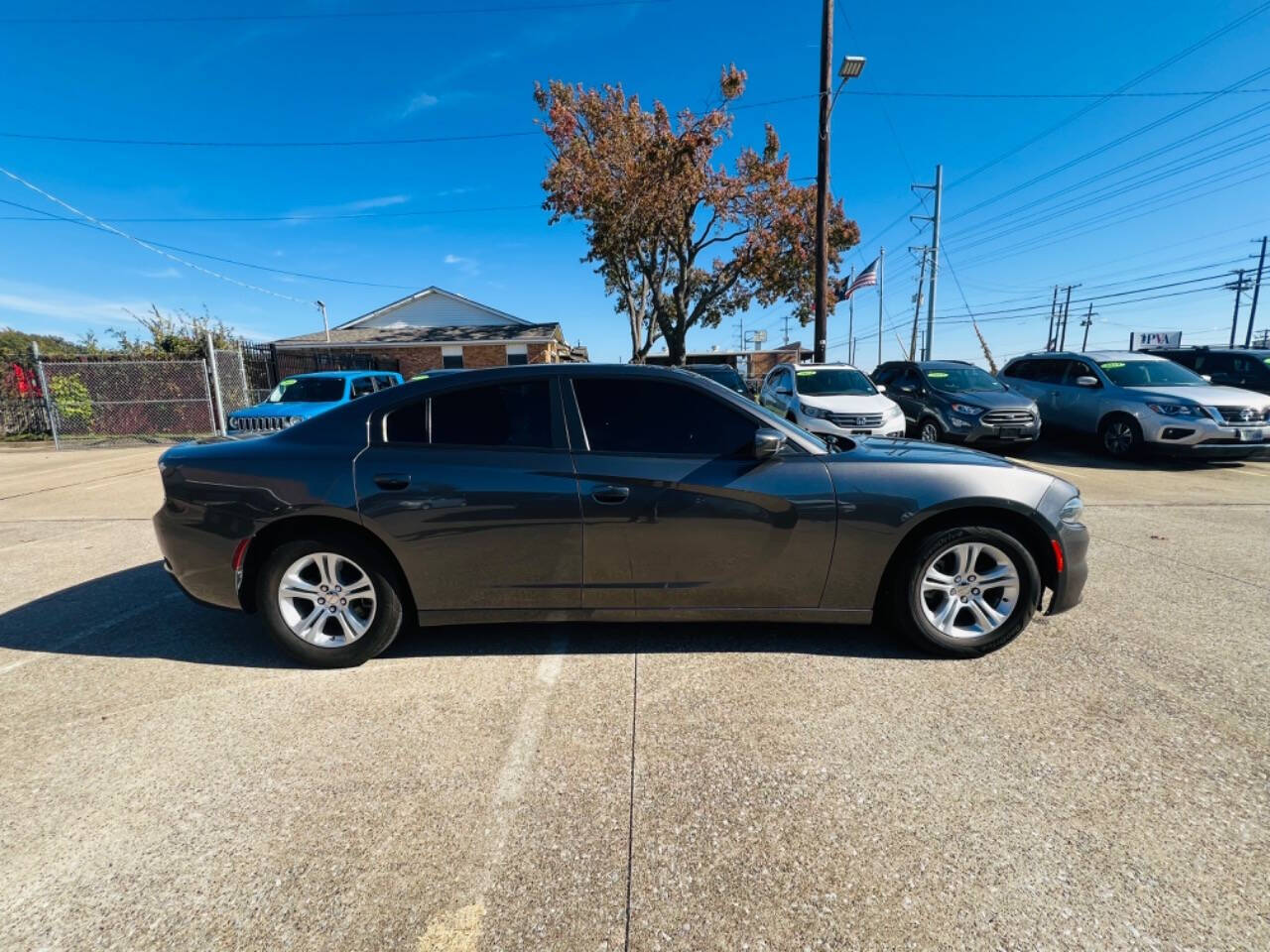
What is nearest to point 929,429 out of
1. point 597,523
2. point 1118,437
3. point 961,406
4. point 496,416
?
point 961,406

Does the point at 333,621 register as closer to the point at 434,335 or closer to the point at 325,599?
the point at 325,599

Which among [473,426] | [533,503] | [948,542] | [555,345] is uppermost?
[555,345]

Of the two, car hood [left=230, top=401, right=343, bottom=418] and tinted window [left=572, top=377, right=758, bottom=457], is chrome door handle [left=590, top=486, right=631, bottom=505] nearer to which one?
tinted window [left=572, top=377, right=758, bottom=457]

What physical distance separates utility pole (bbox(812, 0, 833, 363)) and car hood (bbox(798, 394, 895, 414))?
5.82 metres

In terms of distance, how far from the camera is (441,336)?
27.3 metres

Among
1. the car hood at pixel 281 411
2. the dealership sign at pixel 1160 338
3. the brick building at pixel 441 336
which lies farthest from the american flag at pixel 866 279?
the dealership sign at pixel 1160 338

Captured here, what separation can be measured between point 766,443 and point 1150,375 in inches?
410

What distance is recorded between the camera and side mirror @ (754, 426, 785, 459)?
2.76 meters

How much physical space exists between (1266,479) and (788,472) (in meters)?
9.08

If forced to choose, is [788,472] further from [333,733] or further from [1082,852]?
[333,733]

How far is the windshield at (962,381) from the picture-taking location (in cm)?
1013

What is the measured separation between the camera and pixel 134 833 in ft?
6.25

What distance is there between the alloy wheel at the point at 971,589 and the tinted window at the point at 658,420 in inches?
48.0

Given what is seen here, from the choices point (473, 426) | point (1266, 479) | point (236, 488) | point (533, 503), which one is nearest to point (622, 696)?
point (533, 503)
